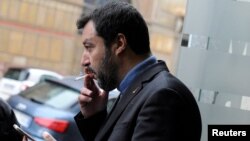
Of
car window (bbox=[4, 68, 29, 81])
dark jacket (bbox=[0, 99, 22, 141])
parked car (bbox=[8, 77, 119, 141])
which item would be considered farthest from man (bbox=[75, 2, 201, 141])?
car window (bbox=[4, 68, 29, 81])

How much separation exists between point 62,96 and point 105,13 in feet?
16.1

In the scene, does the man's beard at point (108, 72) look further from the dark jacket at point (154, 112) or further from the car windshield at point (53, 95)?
the car windshield at point (53, 95)

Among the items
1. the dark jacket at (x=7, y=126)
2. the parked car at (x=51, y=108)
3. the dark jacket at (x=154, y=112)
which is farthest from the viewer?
the parked car at (x=51, y=108)

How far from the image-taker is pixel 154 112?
1.99 m

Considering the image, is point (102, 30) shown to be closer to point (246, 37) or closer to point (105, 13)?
point (105, 13)

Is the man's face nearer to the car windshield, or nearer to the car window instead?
the car windshield

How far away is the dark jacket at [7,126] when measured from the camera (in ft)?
10.00

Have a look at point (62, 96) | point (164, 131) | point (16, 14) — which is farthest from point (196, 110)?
point (16, 14)

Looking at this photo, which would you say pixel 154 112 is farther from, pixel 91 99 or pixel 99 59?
pixel 91 99

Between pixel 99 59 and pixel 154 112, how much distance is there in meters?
0.42

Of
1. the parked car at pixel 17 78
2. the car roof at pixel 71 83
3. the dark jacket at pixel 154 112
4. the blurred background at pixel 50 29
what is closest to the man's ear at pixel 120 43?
the dark jacket at pixel 154 112

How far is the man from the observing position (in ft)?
6.55

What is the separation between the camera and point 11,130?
3082mm

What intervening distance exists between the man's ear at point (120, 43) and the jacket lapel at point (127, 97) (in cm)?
14
